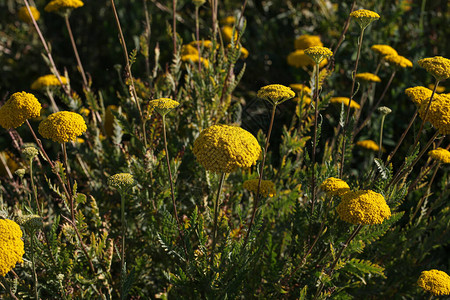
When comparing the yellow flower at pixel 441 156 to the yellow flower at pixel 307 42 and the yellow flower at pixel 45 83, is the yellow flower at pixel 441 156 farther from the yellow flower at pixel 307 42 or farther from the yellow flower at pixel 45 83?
the yellow flower at pixel 45 83

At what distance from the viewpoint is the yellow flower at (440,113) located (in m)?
1.61

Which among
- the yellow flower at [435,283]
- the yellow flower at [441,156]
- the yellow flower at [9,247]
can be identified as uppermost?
the yellow flower at [9,247]

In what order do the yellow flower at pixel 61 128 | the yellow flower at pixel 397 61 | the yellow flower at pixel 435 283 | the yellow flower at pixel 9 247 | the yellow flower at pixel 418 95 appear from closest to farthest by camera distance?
1. the yellow flower at pixel 9 247
2. the yellow flower at pixel 61 128
3. the yellow flower at pixel 435 283
4. the yellow flower at pixel 418 95
5. the yellow flower at pixel 397 61

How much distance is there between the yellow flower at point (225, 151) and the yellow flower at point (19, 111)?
0.65m

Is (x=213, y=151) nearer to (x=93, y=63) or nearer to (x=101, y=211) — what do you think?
(x=101, y=211)

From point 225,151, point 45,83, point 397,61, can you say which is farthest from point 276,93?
point 45,83

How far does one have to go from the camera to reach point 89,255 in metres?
1.90

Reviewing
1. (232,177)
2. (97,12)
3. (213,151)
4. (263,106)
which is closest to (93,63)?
(97,12)

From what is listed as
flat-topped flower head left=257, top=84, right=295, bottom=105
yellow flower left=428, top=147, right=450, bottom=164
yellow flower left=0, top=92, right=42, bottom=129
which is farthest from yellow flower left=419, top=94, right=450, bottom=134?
yellow flower left=0, top=92, right=42, bottom=129

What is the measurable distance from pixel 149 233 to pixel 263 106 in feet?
4.82

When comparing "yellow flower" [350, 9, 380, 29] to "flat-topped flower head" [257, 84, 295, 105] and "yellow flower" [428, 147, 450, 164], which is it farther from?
"yellow flower" [428, 147, 450, 164]

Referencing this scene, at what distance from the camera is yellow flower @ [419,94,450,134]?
1.61 metres

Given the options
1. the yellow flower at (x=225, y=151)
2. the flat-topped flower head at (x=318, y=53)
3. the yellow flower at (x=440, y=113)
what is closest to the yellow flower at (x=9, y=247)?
the yellow flower at (x=225, y=151)

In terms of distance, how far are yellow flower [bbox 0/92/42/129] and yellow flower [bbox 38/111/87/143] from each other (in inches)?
3.3
